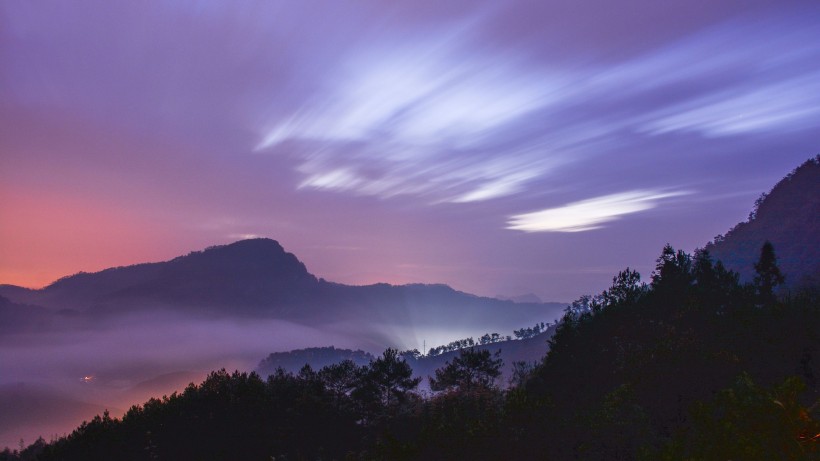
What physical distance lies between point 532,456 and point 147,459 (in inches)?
2004

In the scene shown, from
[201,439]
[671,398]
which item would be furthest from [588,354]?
[201,439]

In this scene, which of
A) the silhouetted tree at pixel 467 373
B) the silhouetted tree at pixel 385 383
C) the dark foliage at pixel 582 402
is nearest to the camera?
the dark foliage at pixel 582 402

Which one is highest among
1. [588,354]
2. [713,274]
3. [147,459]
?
[713,274]

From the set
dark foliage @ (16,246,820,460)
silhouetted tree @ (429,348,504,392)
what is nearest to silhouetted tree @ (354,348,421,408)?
dark foliage @ (16,246,820,460)

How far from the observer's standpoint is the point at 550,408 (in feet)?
126

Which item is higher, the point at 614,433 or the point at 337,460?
the point at 614,433

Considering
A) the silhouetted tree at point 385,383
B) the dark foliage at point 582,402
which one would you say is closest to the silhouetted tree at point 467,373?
the dark foliage at point 582,402

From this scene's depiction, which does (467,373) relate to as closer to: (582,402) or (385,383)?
(385,383)

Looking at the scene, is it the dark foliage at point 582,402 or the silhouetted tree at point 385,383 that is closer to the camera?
the dark foliage at point 582,402

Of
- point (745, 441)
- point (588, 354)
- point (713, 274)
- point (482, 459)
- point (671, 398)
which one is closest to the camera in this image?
point (745, 441)

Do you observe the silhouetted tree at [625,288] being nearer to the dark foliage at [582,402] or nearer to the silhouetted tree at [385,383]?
the dark foliage at [582,402]

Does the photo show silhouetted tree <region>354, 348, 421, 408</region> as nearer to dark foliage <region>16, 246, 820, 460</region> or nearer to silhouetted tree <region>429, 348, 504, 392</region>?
dark foliage <region>16, 246, 820, 460</region>

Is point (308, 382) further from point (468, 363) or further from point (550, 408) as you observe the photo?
point (550, 408)

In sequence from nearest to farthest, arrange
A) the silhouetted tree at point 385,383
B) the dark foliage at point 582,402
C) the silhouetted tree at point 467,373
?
the dark foliage at point 582,402
the silhouetted tree at point 385,383
the silhouetted tree at point 467,373
